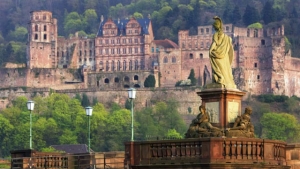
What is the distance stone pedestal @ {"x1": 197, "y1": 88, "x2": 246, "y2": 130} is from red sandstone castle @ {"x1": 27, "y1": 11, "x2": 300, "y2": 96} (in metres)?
128

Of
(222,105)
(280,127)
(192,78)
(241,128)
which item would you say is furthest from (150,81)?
(241,128)

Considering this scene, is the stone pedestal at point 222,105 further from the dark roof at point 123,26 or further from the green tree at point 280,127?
the dark roof at point 123,26

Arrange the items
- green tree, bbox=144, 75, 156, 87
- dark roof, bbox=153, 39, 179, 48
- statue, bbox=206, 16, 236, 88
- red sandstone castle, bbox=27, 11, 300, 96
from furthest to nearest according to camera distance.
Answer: dark roof, bbox=153, 39, 179, 48, green tree, bbox=144, 75, 156, 87, red sandstone castle, bbox=27, 11, 300, 96, statue, bbox=206, 16, 236, 88

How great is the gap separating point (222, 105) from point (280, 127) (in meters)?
112

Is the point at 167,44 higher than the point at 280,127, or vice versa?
the point at 167,44

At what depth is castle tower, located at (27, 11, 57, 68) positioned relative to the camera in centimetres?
16838

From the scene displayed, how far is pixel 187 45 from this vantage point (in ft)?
545

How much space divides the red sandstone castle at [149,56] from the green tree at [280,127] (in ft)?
53.6

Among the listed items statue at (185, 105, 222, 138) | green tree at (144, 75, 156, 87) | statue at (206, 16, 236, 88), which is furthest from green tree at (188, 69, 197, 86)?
statue at (185, 105, 222, 138)

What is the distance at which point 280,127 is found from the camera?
137250 millimetres

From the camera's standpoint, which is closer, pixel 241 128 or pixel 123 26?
pixel 241 128

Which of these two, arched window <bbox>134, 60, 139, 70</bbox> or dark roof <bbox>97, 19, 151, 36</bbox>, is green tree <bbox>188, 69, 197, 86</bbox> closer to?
arched window <bbox>134, 60, 139, 70</bbox>

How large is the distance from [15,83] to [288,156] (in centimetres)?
14020

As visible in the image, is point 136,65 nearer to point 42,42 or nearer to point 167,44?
point 167,44
